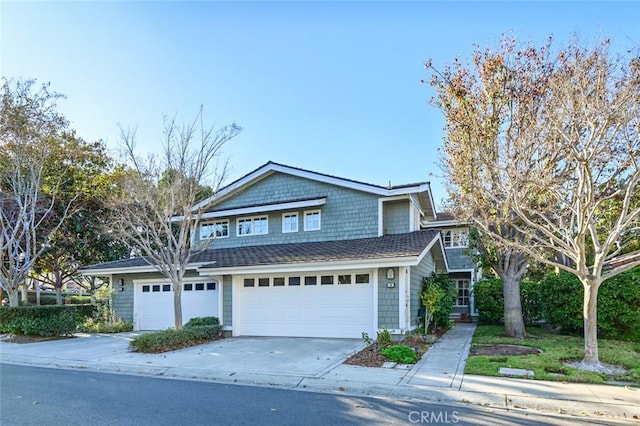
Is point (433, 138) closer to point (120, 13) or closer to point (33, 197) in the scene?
point (120, 13)

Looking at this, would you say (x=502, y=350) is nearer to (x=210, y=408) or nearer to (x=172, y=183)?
(x=210, y=408)

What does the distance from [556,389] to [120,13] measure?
41.6 feet

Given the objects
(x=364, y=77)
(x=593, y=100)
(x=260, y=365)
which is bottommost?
(x=260, y=365)

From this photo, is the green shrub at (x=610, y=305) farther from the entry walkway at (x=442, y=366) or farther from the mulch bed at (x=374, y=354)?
the mulch bed at (x=374, y=354)

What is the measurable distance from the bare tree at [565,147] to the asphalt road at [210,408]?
436 cm

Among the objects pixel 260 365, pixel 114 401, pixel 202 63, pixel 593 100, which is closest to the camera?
pixel 114 401

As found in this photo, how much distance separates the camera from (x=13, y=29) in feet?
36.4

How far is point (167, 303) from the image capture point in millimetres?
17125

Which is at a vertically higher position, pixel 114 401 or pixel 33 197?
pixel 33 197

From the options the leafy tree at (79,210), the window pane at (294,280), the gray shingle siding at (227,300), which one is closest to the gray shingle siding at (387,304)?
the window pane at (294,280)

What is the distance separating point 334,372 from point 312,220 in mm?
8895

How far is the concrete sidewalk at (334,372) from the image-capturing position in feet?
21.2

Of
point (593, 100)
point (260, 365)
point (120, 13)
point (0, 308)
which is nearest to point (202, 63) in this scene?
point (120, 13)

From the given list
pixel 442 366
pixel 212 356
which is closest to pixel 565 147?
pixel 442 366
